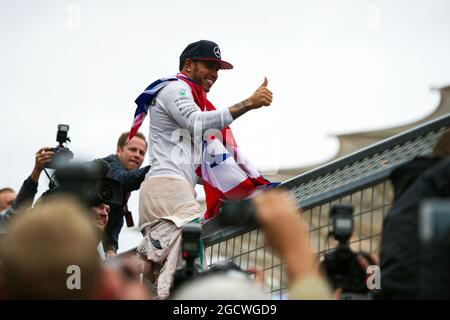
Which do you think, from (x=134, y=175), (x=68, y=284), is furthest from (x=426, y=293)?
(x=134, y=175)

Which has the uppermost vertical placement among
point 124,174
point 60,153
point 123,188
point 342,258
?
point 124,174

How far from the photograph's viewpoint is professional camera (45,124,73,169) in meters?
6.49

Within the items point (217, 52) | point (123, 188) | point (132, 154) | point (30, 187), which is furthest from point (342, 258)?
point (132, 154)

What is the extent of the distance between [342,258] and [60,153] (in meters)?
2.49

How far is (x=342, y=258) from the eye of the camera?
15.0ft

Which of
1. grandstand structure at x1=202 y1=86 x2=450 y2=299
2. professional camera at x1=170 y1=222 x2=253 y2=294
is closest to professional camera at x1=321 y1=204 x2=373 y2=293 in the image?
professional camera at x1=170 y1=222 x2=253 y2=294

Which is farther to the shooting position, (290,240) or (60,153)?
(60,153)

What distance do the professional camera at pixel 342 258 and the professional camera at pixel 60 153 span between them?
214cm

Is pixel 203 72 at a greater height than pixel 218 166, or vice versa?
pixel 203 72

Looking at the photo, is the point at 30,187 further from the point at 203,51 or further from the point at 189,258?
the point at 189,258

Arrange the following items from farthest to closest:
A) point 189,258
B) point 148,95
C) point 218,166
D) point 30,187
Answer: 1. point 218,166
2. point 148,95
3. point 30,187
4. point 189,258

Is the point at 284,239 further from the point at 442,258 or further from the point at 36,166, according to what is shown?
the point at 36,166

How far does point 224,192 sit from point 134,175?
75cm
